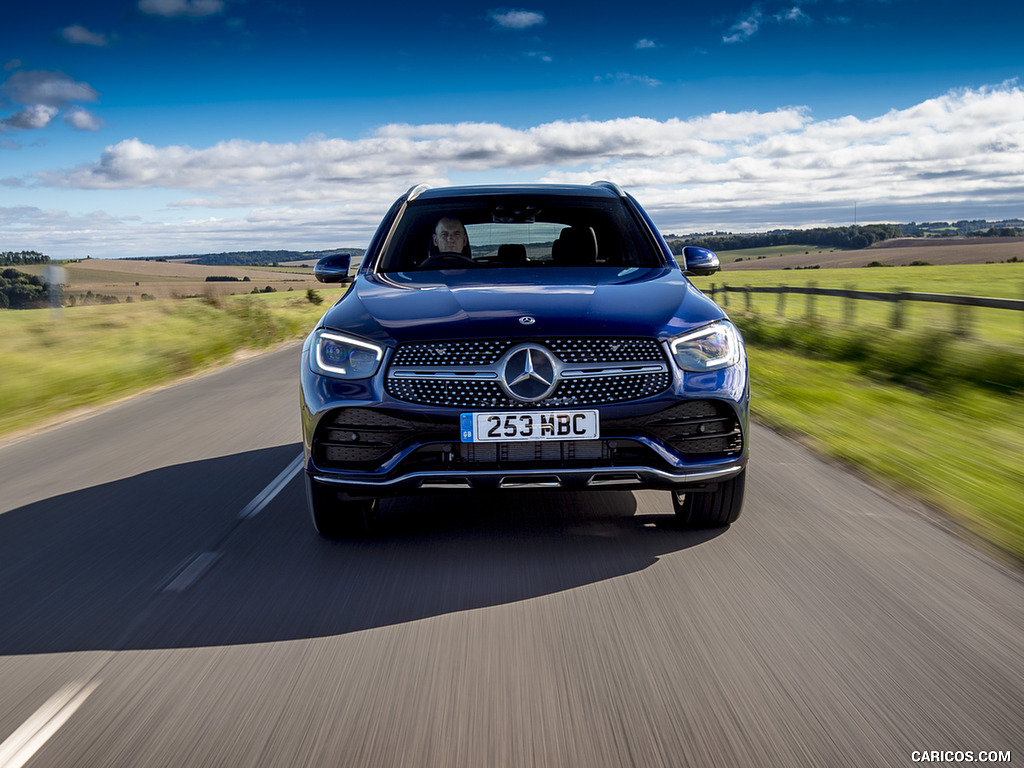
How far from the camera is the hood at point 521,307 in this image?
3977 millimetres

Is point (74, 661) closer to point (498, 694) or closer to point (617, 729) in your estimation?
point (498, 694)

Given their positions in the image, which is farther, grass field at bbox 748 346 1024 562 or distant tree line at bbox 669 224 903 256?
distant tree line at bbox 669 224 903 256

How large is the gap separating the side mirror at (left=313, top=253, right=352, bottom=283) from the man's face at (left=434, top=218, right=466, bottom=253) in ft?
1.85

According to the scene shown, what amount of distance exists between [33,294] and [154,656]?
48.7 metres

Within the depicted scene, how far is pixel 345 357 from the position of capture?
4.04 m

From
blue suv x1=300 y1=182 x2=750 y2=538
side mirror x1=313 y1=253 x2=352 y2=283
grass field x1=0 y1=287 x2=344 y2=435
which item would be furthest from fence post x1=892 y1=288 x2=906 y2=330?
grass field x1=0 y1=287 x2=344 y2=435

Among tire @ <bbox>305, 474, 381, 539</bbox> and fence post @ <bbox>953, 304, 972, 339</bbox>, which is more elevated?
tire @ <bbox>305, 474, 381, 539</bbox>

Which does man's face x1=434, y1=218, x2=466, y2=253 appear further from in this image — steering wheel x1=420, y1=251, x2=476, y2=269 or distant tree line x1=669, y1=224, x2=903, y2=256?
distant tree line x1=669, y1=224, x2=903, y2=256

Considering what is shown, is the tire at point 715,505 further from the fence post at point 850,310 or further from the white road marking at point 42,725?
the fence post at point 850,310

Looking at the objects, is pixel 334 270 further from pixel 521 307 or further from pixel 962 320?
pixel 962 320

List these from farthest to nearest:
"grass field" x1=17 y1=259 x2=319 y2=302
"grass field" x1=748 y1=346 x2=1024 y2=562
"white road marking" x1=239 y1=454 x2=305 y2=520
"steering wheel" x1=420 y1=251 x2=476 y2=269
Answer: "grass field" x1=17 y1=259 x2=319 y2=302 → "steering wheel" x1=420 y1=251 x2=476 y2=269 → "white road marking" x1=239 y1=454 x2=305 y2=520 → "grass field" x1=748 y1=346 x2=1024 y2=562

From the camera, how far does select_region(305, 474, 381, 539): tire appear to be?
425cm

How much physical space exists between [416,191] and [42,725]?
4.16m

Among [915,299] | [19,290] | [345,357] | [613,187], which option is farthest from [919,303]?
[19,290]
